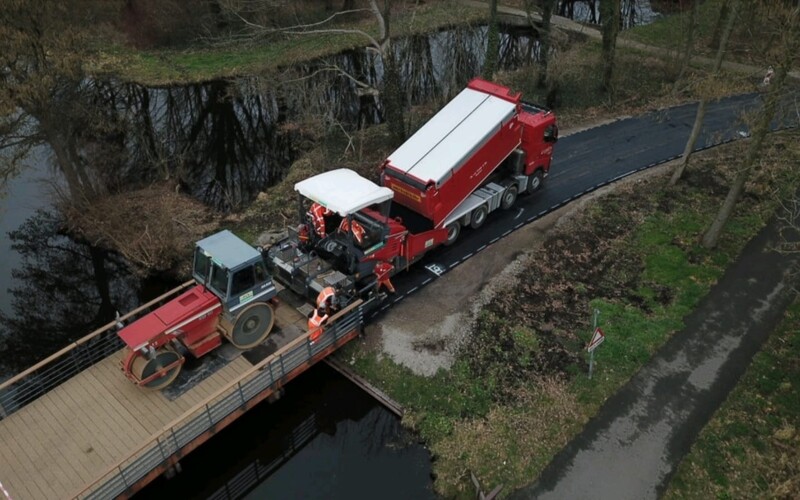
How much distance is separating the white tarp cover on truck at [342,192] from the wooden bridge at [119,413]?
2.61m

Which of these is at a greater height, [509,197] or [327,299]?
[327,299]

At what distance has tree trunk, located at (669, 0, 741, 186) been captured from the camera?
63.7 ft

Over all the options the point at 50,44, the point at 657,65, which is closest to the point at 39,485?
the point at 50,44

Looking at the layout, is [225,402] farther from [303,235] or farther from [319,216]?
[319,216]

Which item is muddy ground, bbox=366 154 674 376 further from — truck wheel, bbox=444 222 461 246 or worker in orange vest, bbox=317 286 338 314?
worker in orange vest, bbox=317 286 338 314

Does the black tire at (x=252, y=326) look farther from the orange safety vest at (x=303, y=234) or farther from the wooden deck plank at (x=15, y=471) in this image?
the wooden deck plank at (x=15, y=471)

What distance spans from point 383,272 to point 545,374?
16.8ft

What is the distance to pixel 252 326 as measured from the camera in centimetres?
1475

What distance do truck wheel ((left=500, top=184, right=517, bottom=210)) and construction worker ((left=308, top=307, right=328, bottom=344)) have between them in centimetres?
877

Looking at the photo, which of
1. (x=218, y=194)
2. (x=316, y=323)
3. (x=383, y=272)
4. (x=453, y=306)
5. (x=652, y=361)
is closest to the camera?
(x=316, y=323)

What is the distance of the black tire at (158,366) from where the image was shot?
524 inches

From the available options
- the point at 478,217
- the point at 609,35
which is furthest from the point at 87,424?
the point at 609,35

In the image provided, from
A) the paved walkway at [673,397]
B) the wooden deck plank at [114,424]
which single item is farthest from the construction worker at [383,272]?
the wooden deck plank at [114,424]

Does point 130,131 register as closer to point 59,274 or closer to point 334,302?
point 59,274
